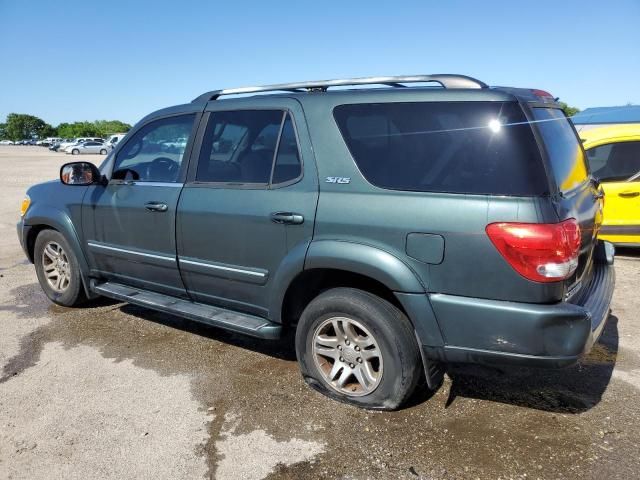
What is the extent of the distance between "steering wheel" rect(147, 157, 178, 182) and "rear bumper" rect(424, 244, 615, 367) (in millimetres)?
2237

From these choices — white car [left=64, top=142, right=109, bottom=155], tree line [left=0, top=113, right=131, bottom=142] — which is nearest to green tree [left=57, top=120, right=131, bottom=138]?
tree line [left=0, top=113, right=131, bottom=142]

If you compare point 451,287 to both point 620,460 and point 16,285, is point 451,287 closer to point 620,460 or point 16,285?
point 620,460

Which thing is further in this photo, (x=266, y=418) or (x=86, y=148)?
(x=86, y=148)

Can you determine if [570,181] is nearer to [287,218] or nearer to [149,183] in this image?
[287,218]

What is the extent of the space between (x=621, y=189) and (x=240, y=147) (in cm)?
524

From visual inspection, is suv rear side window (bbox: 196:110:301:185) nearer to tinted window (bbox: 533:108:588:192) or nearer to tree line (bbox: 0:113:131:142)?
tinted window (bbox: 533:108:588:192)

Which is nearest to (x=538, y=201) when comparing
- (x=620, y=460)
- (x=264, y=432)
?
(x=620, y=460)

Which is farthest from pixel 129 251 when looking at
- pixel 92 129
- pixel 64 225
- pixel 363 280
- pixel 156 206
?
pixel 92 129

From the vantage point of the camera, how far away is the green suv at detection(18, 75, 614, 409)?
2.55 m

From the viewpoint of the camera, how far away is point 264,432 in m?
2.94

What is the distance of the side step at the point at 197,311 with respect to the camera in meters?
3.42

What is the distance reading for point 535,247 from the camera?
2480mm

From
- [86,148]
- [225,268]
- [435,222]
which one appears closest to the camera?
[435,222]

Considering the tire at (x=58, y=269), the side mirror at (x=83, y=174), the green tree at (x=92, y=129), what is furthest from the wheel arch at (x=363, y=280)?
the green tree at (x=92, y=129)
